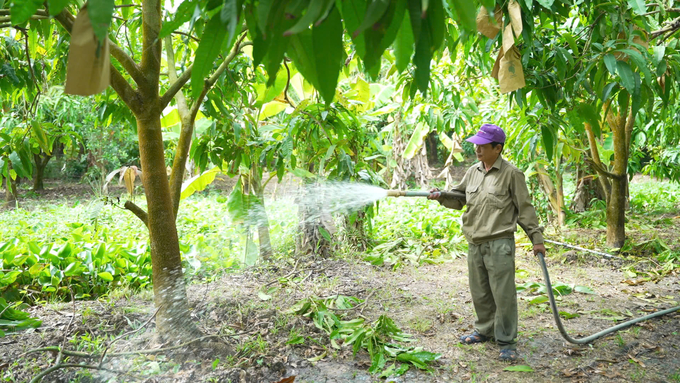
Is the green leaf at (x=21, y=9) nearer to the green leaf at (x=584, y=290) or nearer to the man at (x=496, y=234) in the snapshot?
the man at (x=496, y=234)

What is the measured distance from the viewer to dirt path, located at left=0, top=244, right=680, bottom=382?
2.69m

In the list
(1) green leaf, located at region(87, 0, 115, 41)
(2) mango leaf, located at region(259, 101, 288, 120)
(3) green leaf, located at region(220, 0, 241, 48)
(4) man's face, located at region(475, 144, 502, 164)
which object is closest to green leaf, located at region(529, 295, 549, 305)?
(4) man's face, located at region(475, 144, 502, 164)

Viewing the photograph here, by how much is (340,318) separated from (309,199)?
202 cm

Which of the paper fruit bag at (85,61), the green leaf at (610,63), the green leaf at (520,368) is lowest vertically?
the green leaf at (520,368)

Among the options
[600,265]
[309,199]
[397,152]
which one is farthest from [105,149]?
[600,265]

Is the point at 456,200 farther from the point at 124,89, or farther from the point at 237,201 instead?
the point at 124,89

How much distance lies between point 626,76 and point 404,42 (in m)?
1.64

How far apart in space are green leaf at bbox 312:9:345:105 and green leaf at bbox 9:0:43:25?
0.45 metres

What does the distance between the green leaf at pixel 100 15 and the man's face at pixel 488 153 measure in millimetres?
2769

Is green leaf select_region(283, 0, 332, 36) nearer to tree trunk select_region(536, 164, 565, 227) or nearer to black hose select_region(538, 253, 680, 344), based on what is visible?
black hose select_region(538, 253, 680, 344)

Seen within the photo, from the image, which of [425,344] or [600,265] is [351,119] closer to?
[425,344]

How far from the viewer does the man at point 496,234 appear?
10.2 ft

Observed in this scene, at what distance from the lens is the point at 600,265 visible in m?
5.30

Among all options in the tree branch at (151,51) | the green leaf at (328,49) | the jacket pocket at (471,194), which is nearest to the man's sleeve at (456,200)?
the jacket pocket at (471,194)
